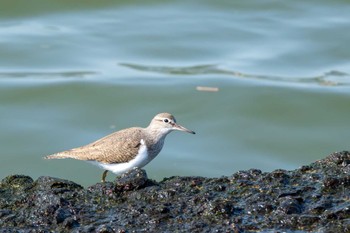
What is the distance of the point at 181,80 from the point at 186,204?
7.89m

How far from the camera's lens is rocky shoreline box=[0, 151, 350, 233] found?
4711 mm

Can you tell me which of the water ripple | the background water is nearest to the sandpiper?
the background water

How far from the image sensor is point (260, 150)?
10906 mm

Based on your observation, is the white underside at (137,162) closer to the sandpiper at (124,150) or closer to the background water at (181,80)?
the sandpiper at (124,150)

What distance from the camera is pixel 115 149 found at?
26.1 feet

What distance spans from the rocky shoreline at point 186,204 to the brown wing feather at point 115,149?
2592mm

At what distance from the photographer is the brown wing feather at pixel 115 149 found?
7969 mm

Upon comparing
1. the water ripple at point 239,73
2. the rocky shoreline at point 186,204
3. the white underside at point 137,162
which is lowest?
the white underside at point 137,162

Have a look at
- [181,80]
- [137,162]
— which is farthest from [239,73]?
[137,162]

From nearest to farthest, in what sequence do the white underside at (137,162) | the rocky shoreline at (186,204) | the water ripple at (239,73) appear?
1. the rocky shoreline at (186,204)
2. the white underside at (137,162)
3. the water ripple at (239,73)

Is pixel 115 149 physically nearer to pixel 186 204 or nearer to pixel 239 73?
pixel 186 204

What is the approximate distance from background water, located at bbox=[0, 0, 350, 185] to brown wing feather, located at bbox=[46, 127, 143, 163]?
215 cm

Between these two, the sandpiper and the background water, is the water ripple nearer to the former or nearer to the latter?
the background water

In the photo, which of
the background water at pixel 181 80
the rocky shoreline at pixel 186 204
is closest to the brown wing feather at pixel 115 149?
the background water at pixel 181 80
